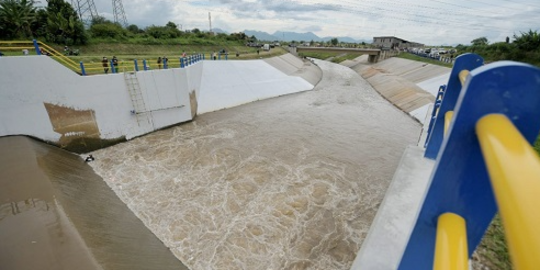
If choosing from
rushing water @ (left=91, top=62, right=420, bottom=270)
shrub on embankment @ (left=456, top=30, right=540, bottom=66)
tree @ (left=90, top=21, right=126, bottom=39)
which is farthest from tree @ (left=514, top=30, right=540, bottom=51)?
tree @ (left=90, top=21, right=126, bottom=39)

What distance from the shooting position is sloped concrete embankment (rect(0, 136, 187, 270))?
6.04 m

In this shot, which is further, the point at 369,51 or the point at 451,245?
the point at 369,51

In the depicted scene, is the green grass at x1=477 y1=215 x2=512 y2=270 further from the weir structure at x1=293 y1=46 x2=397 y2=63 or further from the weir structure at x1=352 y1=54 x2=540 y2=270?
the weir structure at x1=293 y1=46 x2=397 y2=63

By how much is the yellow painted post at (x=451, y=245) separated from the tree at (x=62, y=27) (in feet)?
111

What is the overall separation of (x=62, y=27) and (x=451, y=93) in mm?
33180

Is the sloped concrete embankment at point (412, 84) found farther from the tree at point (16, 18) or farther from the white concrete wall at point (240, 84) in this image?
the tree at point (16, 18)

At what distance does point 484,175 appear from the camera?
4.98 ft

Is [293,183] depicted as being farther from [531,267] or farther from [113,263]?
[531,267]

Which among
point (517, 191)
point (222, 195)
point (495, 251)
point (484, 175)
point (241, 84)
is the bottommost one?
point (222, 195)

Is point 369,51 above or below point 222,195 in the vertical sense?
above

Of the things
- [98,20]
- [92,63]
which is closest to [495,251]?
[92,63]

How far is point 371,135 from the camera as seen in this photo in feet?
55.5

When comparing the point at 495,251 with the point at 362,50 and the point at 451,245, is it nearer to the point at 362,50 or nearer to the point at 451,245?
the point at 451,245

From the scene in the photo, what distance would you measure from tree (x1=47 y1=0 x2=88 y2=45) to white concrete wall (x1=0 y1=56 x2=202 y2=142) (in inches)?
724
